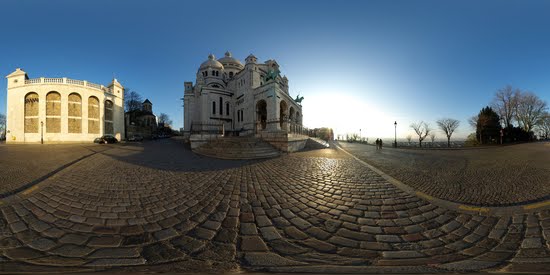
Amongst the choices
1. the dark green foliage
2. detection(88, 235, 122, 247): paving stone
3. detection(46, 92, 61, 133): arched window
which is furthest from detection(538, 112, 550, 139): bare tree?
detection(46, 92, 61, 133): arched window

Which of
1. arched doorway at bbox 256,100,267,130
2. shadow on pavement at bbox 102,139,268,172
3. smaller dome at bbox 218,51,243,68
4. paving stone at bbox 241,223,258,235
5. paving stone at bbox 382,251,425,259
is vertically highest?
smaller dome at bbox 218,51,243,68

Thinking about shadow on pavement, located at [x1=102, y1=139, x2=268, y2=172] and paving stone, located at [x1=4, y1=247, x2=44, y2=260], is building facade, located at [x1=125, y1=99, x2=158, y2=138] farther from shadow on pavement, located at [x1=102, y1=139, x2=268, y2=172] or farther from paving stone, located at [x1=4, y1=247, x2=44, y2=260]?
paving stone, located at [x1=4, y1=247, x2=44, y2=260]

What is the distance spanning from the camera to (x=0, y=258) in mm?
2184

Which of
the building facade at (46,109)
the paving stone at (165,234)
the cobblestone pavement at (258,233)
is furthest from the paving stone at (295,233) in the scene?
the building facade at (46,109)

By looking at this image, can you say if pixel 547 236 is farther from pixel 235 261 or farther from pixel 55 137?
pixel 55 137

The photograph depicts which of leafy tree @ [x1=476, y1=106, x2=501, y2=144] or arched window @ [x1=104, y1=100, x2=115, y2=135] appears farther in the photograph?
arched window @ [x1=104, y1=100, x2=115, y2=135]

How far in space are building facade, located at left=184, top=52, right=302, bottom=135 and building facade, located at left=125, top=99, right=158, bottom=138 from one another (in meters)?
18.5

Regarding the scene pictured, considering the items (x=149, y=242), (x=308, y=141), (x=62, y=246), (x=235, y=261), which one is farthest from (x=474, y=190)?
(x=308, y=141)

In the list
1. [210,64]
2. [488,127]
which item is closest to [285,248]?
[210,64]

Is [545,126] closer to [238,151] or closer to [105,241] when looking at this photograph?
[238,151]

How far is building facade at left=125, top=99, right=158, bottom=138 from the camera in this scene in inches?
1758

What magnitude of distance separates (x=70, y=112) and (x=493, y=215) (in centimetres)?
4365

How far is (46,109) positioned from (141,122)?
2657cm

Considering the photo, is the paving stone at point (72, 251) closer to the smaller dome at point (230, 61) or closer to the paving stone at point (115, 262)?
the paving stone at point (115, 262)
